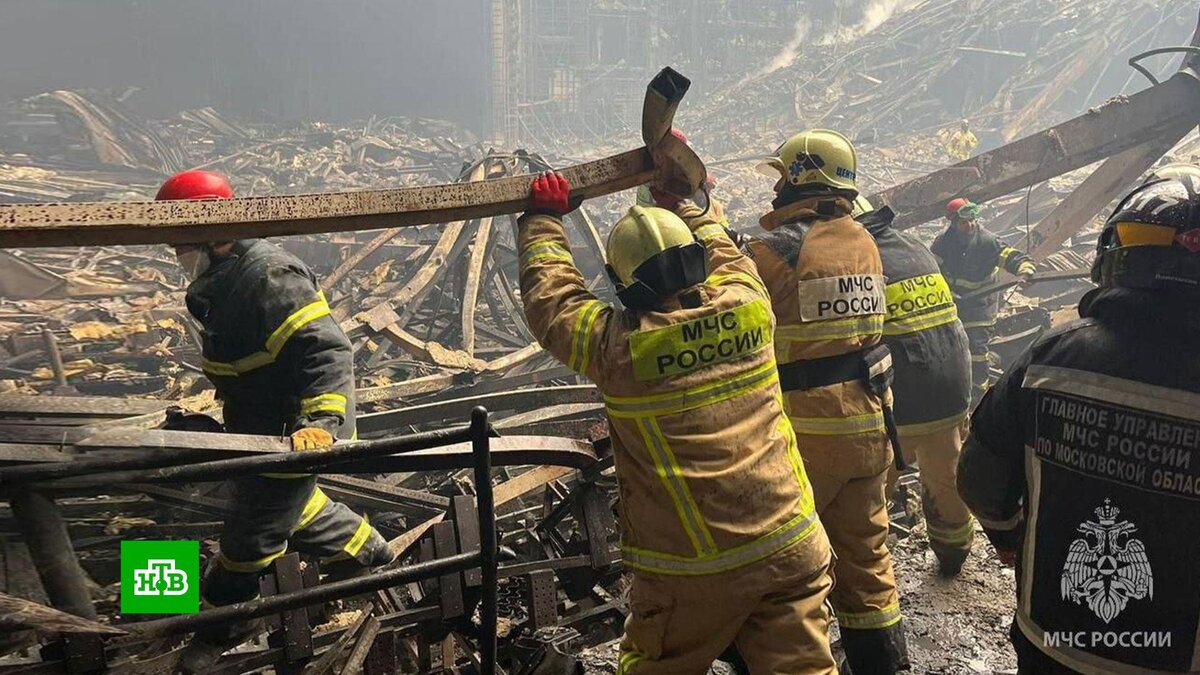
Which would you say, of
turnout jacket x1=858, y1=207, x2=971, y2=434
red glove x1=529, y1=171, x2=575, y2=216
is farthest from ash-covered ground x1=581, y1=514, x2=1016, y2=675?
red glove x1=529, y1=171, x2=575, y2=216

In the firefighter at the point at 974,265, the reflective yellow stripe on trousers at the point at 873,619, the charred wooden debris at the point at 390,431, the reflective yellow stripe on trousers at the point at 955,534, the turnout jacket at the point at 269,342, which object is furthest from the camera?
the firefighter at the point at 974,265

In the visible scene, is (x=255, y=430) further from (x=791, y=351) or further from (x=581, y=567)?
(x=791, y=351)

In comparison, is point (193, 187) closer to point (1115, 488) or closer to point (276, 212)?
point (276, 212)

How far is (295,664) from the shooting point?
7.12 feet

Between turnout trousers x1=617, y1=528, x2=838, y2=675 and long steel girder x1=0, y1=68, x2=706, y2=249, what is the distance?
1.26 m

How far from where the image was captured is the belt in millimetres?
2758

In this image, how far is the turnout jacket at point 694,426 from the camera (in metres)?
1.85

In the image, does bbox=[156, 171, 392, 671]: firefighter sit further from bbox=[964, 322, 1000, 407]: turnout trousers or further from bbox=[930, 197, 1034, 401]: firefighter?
bbox=[930, 197, 1034, 401]: firefighter

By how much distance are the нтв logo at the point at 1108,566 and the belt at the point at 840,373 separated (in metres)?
1.25

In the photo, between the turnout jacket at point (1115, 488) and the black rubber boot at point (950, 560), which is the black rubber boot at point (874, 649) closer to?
the turnout jacket at point (1115, 488)

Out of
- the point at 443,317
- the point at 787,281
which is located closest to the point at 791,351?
the point at 787,281

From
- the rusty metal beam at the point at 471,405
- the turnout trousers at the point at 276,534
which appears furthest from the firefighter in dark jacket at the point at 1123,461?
the rusty metal beam at the point at 471,405

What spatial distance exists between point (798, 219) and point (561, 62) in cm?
3477

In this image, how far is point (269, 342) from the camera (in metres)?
2.68
